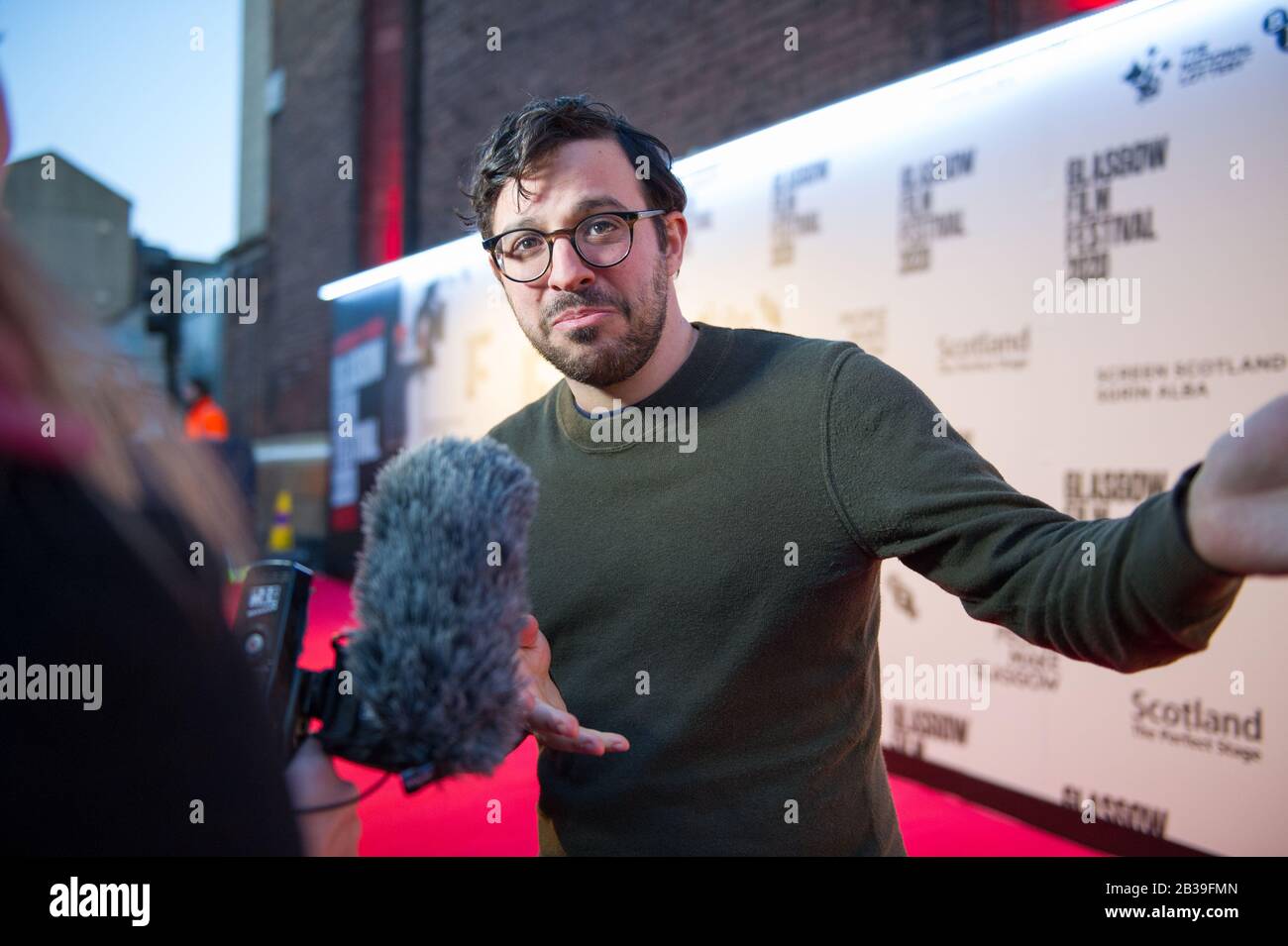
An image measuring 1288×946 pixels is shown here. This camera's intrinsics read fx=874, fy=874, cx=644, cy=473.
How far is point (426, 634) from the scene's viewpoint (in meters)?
0.68

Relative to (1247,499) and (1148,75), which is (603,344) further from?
(1148,75)

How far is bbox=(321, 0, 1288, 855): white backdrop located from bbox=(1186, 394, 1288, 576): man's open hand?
1.71m

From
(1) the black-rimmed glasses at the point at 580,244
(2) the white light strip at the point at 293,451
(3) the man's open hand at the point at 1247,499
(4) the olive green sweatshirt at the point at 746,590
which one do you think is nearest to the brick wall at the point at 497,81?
(2) the white light strip at the point at 293,451

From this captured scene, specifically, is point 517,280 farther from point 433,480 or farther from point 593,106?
point 433,480

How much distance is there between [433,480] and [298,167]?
8760 mm

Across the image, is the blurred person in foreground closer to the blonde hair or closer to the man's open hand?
the blonde hair

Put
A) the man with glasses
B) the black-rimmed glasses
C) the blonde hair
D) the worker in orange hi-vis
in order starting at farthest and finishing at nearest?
the worker in orange hi-vis < the black-rimmed glasses < the man with glasses < the blonde hair

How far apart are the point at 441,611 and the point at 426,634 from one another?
2 cm

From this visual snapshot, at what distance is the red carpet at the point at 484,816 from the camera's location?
2.81 ft

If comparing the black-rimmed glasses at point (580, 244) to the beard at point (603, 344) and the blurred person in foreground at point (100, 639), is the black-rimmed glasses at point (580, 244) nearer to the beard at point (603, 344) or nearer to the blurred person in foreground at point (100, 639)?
the beard at point (603, 344)

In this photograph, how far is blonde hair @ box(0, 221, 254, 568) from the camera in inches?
19.6

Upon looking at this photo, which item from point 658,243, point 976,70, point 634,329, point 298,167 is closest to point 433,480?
point 634,329

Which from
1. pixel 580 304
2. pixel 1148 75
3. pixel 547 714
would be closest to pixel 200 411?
pixel 580 304

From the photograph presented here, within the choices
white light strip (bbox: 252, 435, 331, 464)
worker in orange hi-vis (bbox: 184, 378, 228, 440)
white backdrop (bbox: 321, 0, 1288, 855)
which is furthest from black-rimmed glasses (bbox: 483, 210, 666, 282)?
white light strip (bbox: 252, 435, 331, 464)
